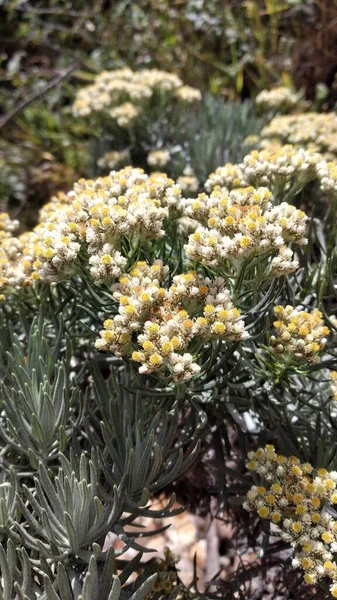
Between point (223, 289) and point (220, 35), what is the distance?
10.7ft

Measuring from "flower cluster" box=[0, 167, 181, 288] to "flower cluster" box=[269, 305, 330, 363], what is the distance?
1.09ft

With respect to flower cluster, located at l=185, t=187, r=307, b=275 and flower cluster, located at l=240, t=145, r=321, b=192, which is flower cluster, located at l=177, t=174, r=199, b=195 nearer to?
flower cluster, located at l=240, t=145, r=321, b=192

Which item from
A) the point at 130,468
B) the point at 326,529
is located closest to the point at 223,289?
the point at 130,468

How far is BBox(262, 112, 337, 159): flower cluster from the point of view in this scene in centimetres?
202

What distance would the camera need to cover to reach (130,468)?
3.68 ft

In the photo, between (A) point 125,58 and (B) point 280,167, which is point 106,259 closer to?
(B) point 280,167

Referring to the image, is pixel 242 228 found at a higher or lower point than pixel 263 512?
higher

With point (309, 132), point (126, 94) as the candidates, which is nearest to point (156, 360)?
point (309, 132)

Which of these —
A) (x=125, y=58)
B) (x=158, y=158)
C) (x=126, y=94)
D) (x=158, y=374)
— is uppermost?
(x=125, y=58)

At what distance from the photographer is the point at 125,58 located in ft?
13.2

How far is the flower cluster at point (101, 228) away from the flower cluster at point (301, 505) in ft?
1.84

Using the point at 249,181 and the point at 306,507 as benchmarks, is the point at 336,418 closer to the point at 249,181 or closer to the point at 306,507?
the point at 306,507

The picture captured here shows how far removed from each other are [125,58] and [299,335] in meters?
3.48

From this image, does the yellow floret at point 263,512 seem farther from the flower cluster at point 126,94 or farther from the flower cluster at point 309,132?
the flower cluster at point 126,94
